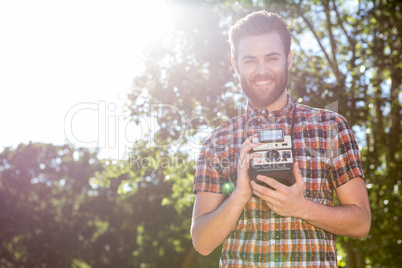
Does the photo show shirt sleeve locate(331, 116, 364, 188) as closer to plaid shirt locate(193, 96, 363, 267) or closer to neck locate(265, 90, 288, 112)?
plaid shirt locate(193, 96, 363, 267)

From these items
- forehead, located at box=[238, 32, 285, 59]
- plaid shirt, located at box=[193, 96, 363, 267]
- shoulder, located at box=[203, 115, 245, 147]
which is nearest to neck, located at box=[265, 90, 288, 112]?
plaid shirt, located at box=[193, 96, 363, 267]

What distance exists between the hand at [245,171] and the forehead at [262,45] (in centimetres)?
80

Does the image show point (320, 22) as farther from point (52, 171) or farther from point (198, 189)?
point (52, 171)

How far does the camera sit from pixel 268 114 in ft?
10.8

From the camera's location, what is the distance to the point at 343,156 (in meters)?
2.90

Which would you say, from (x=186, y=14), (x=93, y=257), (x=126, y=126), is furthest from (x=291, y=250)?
(x=93, y=257)

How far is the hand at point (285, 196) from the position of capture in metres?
2.62

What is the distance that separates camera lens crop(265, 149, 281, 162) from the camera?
2.86 m

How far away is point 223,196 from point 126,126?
5.15 metres

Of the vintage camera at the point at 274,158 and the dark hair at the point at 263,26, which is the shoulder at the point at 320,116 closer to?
the vintage camera at the point at 274,158

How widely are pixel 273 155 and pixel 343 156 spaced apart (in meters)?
0.50

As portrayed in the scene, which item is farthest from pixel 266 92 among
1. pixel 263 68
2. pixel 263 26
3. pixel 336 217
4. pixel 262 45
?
pixel 336 217

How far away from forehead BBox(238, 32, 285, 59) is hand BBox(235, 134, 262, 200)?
2.63 ft

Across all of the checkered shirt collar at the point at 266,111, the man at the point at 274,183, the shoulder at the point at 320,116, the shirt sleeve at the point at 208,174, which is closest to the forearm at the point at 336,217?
the man at the point at 274,183
